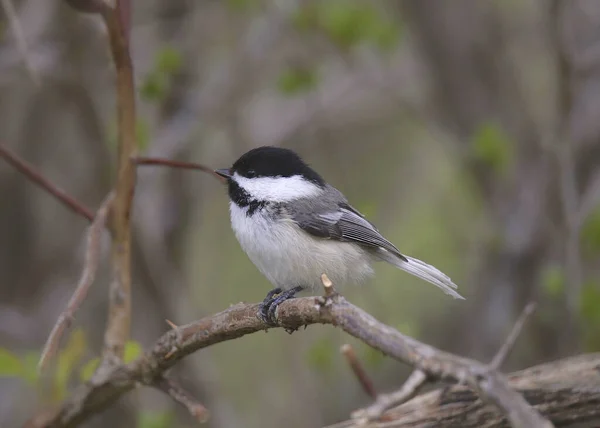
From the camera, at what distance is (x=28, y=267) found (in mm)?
4379

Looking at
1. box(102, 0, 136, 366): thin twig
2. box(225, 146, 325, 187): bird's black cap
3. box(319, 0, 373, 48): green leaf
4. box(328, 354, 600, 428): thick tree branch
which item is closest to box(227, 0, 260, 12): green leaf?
box(319, 0, 373, 48): green leaf

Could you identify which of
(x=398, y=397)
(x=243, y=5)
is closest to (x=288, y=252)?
(x=398, y=397)

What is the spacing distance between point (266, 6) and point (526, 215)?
194 centimetres

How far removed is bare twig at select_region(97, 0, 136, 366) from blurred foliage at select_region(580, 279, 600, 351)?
2.37 m

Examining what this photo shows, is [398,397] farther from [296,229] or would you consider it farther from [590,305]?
[590,305]

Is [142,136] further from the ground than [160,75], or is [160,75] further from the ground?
[160,75]

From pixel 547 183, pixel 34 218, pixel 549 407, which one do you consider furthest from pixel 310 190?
pixel 34 218

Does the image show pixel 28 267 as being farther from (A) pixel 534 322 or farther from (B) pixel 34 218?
(A) pixel 534 322

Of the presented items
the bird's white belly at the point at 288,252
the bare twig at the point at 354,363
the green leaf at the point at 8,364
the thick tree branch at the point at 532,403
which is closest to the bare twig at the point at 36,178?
the green leaf at the point at 8,364

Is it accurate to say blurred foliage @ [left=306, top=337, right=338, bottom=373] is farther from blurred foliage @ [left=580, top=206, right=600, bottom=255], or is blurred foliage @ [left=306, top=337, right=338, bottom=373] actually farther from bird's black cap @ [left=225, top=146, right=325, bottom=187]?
blurred foliage @ [left=580, top=206, right=600, bottom=255]

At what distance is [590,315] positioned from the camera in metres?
3.71

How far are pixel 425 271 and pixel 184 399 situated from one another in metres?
1.08

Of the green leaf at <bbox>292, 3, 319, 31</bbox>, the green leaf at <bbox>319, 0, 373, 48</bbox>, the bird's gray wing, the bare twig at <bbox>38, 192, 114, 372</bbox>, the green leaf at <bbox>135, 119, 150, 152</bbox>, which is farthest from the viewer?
the green leaf at <bbox>292, 3, 319, 31</bbox>

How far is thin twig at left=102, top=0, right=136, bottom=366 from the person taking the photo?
2.24 metres
